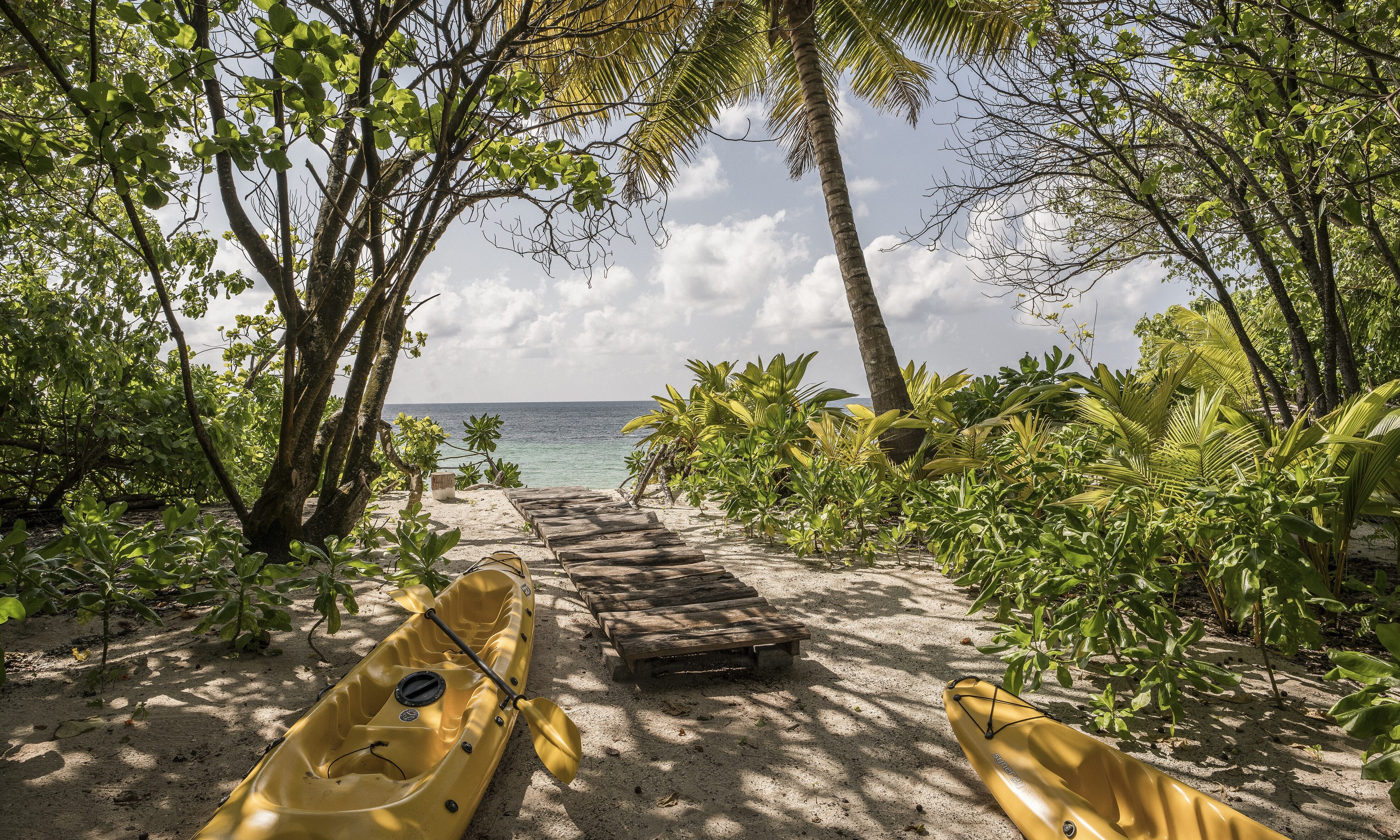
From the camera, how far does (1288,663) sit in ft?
10.9

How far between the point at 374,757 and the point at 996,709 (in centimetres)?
244

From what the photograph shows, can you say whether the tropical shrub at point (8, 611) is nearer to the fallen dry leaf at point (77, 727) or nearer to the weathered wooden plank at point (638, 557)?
the fallen dry leaf at point (77, 727)

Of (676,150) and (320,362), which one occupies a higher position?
(676,150)

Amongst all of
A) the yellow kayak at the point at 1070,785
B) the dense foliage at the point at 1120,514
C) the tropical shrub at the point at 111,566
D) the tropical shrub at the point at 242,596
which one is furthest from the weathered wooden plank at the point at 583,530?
the yellow kayak at the point at 1070,785

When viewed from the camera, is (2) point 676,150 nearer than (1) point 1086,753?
No

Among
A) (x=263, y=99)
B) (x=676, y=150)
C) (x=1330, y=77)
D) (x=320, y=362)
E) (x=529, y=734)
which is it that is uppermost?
(x=676, y=150)

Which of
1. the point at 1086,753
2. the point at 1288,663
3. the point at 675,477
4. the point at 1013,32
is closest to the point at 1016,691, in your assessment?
the point at 1086,753

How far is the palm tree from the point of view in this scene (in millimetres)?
7129

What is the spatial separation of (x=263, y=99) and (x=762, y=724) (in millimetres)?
4220

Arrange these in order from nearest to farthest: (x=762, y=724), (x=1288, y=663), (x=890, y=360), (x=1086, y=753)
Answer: (x=1086, y=753) → (x=762, y=724) → (x=1288, y=663) → (x=890, y=360)

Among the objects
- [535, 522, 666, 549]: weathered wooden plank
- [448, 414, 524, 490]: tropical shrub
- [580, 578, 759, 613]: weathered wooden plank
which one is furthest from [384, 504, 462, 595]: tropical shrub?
[448, 414, 524, 490]: tropical shrub

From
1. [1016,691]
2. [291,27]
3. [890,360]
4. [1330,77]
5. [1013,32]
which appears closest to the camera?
[1016,691]

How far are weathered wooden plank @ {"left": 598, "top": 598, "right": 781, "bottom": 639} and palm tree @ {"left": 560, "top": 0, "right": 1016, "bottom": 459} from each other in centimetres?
369

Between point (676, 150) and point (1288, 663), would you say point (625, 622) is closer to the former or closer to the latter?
point (1288, 663)
